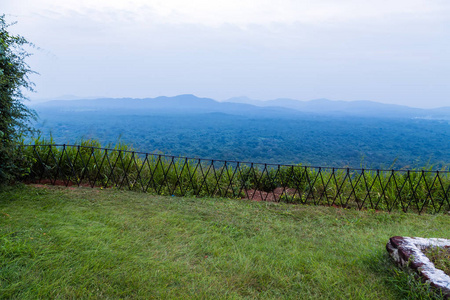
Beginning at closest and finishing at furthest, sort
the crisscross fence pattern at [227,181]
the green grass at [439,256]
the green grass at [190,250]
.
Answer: the green grass at [190,250], the green grass at [439,256], the crisscross fence pattern at [227,181]

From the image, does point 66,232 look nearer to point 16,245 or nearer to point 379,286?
point 16,245

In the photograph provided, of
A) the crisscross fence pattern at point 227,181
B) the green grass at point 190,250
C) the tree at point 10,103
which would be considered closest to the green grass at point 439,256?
the green grass at point 190,250

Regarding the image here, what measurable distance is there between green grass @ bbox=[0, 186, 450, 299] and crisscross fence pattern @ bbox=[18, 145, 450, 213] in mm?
875

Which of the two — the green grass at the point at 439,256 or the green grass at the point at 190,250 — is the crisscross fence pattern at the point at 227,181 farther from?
the green grass at the point at 439,256

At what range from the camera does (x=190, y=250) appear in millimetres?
3441

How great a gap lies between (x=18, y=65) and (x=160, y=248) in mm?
4065

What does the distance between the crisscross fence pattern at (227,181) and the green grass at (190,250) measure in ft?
2.87

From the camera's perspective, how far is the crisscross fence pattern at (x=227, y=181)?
5.97 meters

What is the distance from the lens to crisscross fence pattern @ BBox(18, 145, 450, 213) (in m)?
5.97

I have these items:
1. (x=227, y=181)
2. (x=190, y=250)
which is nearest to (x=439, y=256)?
(x=190, y=250)

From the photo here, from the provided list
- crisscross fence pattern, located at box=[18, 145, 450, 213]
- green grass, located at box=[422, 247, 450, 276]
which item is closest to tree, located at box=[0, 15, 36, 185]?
crisscross fence pattern, located at box=[18, 145, 450, 213]

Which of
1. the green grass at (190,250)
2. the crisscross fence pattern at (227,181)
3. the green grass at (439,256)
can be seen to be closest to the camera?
the green grass at (190,250)

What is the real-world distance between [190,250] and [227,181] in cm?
349

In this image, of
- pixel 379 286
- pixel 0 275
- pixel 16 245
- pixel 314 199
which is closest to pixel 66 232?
pixel 16 245
